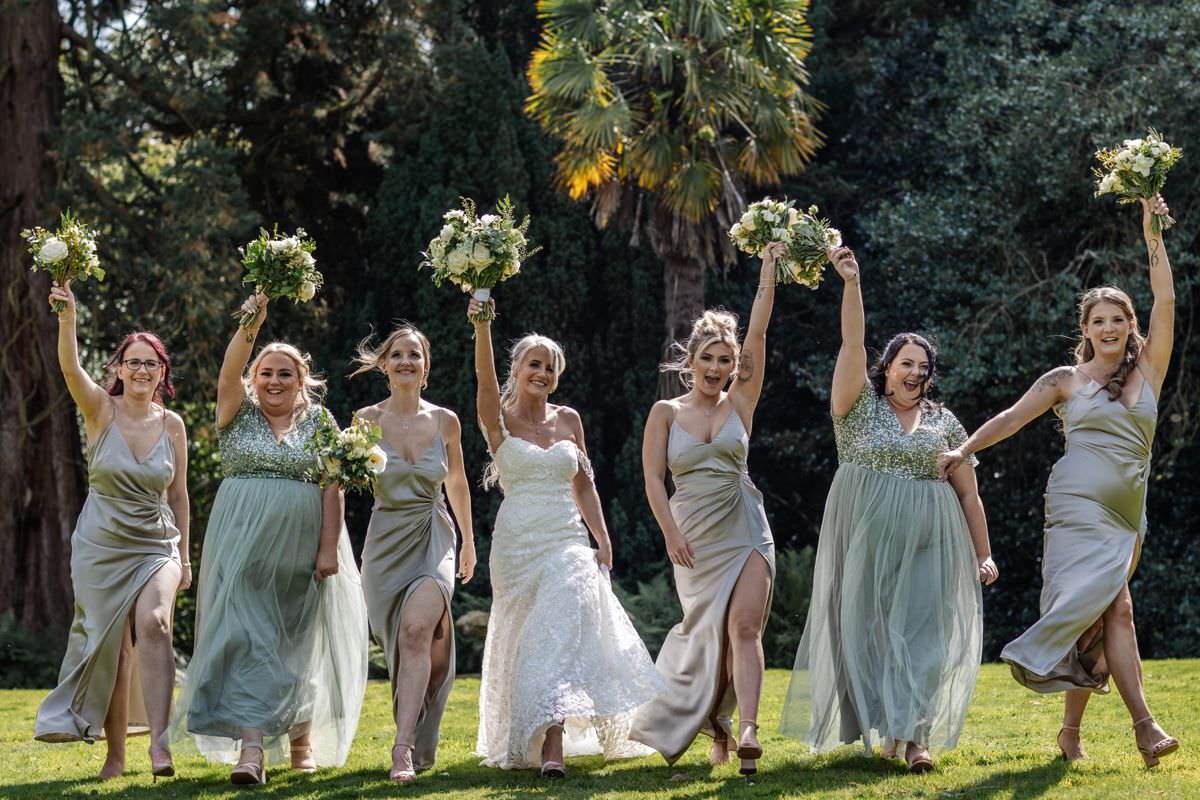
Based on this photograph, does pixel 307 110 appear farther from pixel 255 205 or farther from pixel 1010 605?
pixel 1010 605

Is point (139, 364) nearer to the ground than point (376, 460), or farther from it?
farther from it

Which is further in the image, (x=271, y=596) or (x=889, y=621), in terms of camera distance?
(x=271, y=596)

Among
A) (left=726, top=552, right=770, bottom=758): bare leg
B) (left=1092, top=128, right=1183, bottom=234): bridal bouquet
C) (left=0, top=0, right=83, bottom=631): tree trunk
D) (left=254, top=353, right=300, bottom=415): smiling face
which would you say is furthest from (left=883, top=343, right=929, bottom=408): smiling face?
(left=0, top=0, right=83, bottom=631): tree trunk

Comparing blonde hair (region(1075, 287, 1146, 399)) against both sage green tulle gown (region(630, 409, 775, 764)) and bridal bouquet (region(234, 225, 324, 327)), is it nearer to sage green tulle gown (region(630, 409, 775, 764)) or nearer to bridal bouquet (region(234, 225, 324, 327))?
sage green tulle gown (region(630, 409, 775, 764))

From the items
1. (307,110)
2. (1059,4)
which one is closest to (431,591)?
(307,110)

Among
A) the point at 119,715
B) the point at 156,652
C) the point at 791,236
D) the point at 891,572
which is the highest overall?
the point at 791,236

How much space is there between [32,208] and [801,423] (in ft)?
34.9

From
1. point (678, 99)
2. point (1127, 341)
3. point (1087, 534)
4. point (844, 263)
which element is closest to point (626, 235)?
point (678, 99)

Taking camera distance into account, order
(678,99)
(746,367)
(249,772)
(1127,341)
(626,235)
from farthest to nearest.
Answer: (626,235) < (678,99) < (746,367) < (1127,341) < (249,772)

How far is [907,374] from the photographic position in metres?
8.52

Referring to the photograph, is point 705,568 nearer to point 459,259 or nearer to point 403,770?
point 403,770

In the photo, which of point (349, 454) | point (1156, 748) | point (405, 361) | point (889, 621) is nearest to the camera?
point (1156, 748)

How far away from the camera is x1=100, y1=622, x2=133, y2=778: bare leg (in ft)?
28.4

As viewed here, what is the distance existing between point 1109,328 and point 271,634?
185 inches
